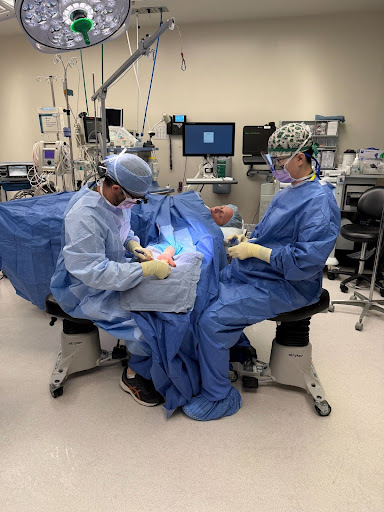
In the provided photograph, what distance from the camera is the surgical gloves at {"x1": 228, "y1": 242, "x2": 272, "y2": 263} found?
1.58m

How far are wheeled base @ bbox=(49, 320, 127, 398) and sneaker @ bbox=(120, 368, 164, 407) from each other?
23 cm

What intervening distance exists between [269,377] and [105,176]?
50.7 inches

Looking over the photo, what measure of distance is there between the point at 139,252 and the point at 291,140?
2.90 feet

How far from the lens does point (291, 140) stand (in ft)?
5.19

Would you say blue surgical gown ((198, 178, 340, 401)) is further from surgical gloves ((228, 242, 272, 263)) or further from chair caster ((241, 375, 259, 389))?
chair caster ((241, 375, 259, 389))

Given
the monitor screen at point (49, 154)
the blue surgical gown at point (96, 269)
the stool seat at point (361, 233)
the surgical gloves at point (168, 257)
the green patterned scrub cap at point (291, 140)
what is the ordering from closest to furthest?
the blue surgical gown at point (96, 269) < the green patterned scrub cap at point (291, 140) < the surgical gloves at point (168, 257) < the stool seat at point (361, 233) < the monitor screen at point (49, 154)

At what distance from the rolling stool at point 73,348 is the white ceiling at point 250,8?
3254mm

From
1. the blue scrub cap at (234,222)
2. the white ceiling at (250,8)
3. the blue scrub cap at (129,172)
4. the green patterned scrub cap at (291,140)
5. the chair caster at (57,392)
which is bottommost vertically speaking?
the chair caster at (57,392)

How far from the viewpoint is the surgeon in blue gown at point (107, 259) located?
1.47m

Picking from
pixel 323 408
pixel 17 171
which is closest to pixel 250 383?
pixel 323 408

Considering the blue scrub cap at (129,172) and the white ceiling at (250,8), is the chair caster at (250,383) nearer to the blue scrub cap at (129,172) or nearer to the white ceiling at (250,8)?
the blue scrub cap at (129,172)

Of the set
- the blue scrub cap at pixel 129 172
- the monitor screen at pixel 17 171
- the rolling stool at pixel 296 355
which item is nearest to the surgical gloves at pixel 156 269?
the blue scrub cap at pixel 129 172

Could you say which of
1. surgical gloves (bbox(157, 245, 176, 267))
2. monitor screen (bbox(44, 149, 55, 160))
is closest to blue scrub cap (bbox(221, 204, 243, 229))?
surgical gloves (bbox(157, 245, 176, 267))

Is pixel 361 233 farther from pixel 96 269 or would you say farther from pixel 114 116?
pixel 114 116
